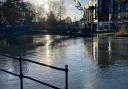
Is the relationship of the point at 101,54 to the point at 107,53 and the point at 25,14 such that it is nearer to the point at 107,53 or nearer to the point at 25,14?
the point at 107,53

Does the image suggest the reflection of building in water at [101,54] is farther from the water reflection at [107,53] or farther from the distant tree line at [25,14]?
the distant tree line at [25,14]

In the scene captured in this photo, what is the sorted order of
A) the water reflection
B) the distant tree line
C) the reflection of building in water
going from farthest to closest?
1. the distant tree line
2. the water reflection
3. the reflection of building in water

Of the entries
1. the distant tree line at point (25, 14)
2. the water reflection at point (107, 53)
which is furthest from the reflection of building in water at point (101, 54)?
the distant tree line at point (25, 14)

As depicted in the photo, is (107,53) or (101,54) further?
(107,53)

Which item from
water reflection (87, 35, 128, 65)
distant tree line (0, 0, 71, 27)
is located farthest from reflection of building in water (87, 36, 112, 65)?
distant tree line (0, 0, 71, 27)

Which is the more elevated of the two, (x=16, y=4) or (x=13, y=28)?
(x=16, y=4)

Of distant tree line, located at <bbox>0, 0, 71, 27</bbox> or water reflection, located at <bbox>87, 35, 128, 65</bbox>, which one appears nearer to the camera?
water reflection, located at <bbox>87, 35, 128, 65</bbox>

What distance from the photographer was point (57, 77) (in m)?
15.0

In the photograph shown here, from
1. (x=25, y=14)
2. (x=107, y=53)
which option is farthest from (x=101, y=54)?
(x=25, y=14)

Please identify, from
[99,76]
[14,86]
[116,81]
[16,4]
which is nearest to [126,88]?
[116,81]

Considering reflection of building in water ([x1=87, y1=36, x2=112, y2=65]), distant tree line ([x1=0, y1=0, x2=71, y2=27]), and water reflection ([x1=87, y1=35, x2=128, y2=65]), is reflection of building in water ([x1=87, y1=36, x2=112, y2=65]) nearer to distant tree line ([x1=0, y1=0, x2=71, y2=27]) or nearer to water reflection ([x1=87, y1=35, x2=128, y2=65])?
water reflection ([x1=87, y1=35, x2=128, y2=65])

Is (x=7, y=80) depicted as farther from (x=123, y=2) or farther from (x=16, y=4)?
(x=16, y=4)

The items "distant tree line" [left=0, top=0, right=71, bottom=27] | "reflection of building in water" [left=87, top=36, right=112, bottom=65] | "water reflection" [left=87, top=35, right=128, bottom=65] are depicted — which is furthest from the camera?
"distant tree line" [left=0, top=0, right=71, bottom=27]

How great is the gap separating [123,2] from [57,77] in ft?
17.4
